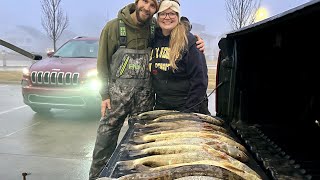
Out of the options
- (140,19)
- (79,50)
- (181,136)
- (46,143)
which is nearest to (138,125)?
(181,136)

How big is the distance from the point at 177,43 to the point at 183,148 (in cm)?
139

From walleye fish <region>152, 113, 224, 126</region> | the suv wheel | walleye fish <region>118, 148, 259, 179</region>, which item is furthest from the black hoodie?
the suv wheel

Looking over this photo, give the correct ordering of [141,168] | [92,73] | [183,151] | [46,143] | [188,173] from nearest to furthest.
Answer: [188,173] < [141,168] < [183,151] < [46,143] < [92,73]

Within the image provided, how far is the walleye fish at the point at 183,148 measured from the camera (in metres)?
2.30

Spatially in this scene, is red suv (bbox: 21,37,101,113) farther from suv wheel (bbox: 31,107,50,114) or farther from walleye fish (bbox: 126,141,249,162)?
walleye fish (bbox: 126,141,249,162)

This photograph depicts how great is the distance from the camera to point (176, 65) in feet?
11.6

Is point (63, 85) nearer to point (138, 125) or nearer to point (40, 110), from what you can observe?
point (40, 110)

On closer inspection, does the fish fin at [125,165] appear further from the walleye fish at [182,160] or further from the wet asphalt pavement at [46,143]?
the wet asphalt pavement at [46,143]

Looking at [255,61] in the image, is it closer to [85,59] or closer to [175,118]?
[175,118]

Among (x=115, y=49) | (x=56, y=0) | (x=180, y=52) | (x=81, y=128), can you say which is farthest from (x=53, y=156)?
(x=56, y=0)

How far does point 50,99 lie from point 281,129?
18.3 ft

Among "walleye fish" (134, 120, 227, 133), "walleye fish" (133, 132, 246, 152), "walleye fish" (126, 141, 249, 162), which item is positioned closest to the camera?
"walleye fish" (126, 141, 249, 162)

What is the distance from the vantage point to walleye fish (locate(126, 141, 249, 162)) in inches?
90.4

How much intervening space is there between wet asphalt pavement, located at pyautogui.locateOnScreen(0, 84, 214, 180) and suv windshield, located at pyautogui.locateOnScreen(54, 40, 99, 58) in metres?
1.27
